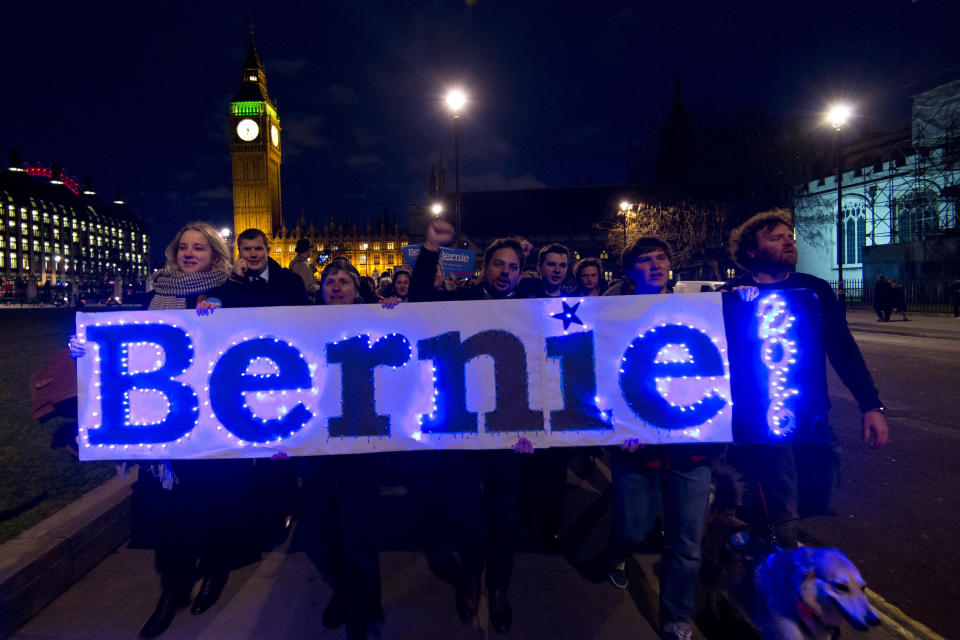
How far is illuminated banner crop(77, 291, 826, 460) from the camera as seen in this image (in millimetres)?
3160

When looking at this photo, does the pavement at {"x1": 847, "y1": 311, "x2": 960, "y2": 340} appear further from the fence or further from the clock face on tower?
the clock face on tower

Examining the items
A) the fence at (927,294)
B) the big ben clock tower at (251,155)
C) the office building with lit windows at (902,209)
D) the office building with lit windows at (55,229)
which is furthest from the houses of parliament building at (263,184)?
the fence at (927,294)

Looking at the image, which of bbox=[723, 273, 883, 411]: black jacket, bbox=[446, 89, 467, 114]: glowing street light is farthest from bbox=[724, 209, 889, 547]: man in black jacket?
bbox=[446, 89, 467, 114]: glowing street light

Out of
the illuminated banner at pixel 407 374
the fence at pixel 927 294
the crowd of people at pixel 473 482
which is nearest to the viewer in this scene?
the crowd of people at pixel 473 482

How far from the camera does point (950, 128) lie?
27406 millimetres

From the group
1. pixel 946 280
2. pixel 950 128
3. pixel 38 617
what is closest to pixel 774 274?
pixel 38 617

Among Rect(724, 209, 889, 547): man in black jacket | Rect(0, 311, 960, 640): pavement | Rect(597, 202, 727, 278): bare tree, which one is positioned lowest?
Rect(0, 311, 960, 640): pavement

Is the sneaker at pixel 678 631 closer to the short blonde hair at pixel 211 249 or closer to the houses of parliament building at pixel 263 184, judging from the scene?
the short blonde hair at pixel 211 249

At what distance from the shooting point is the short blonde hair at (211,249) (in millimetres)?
3412

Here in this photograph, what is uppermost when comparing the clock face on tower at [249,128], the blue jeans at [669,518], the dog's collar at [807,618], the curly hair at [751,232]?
the clock face on tower at [249,128]

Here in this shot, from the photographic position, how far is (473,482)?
3.12 metres

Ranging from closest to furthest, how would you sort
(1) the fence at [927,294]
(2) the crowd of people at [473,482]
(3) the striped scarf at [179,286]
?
(2) the crowd of people at [473,482]
(3) the striped scarf at [179,286]
(1) the fence at [927,294]

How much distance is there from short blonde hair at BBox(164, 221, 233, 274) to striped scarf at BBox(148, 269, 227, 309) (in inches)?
2.7

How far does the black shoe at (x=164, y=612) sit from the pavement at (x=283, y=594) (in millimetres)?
51
